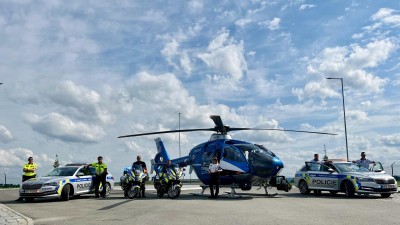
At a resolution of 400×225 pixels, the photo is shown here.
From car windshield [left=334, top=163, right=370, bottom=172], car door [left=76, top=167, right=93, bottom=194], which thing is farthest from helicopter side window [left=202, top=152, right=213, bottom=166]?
car windshield [left=334, top=163, right=370, bottom=172]

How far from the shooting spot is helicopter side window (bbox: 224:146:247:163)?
18.6m

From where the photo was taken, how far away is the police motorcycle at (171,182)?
17938mm

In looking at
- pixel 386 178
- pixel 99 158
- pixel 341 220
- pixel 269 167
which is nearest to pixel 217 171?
pixel 269 167

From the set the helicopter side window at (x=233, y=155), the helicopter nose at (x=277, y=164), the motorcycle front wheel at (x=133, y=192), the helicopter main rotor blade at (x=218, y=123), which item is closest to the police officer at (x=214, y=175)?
the helicopter side window at (x=233, y=155)

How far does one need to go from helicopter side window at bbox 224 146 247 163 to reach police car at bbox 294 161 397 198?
416 centimetres

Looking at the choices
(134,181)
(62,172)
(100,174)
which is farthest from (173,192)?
(62,172)

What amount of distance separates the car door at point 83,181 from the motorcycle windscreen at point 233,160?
229 inches

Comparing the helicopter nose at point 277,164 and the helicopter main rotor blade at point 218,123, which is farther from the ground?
the helicopter main rotor blade at point 218,123

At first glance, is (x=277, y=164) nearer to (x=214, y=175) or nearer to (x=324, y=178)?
(x=214, y=175)

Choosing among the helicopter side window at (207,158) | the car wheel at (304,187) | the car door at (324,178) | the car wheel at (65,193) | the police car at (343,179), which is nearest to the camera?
the car wheel at (65,193)

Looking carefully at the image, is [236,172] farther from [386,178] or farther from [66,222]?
[66,222]

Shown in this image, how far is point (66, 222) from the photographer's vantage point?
10.2m

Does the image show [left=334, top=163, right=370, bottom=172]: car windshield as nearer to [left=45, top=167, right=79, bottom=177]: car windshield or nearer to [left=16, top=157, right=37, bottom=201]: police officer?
[left=45, top=167, right=79, bottom=177]: car windshield

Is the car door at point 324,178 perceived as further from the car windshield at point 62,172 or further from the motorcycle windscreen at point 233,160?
the car windshield at point 62,172
